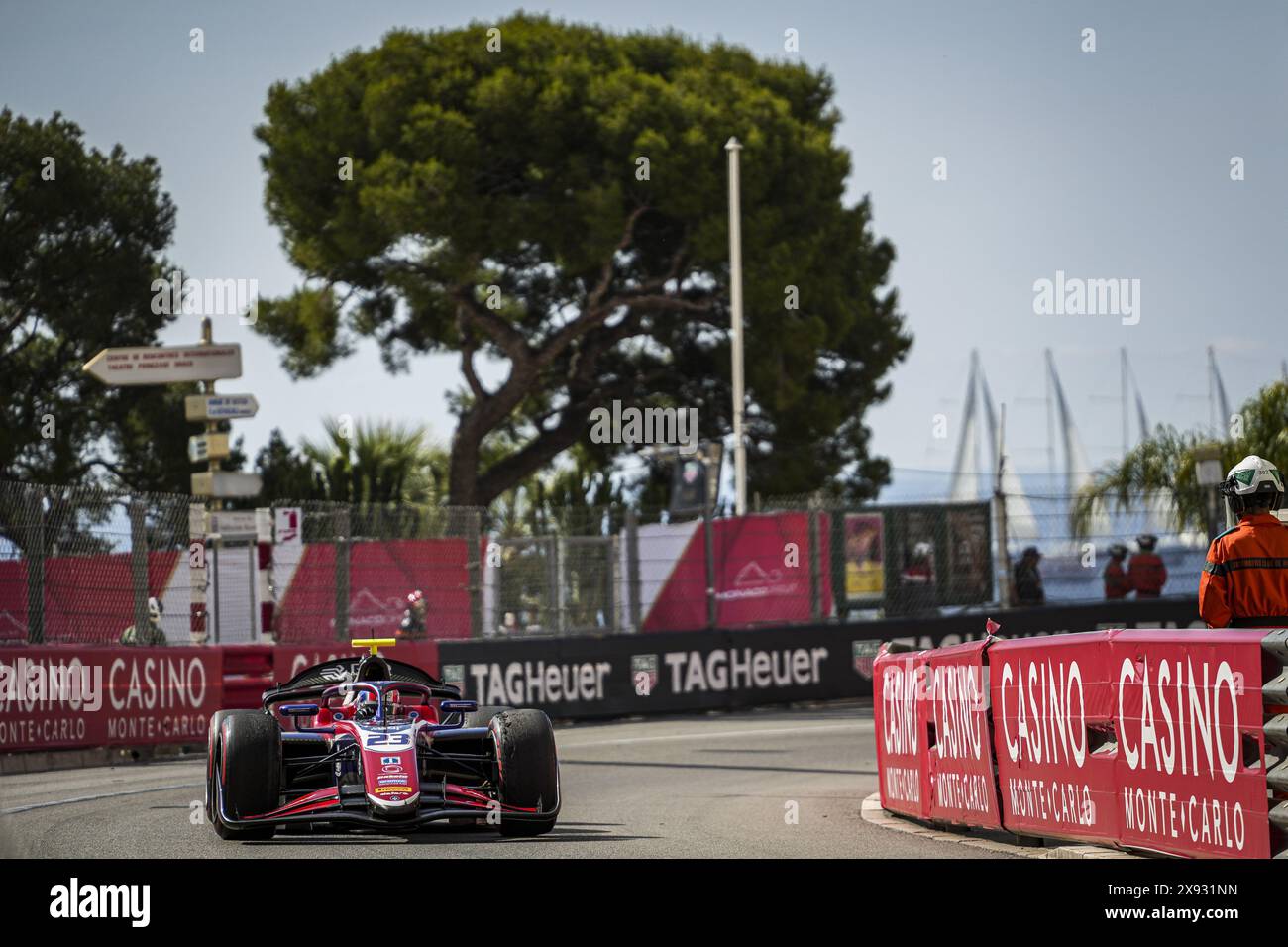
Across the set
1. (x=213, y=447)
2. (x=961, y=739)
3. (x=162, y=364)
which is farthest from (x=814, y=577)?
(x=961, y=739)

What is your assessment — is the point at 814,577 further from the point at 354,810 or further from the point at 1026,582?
the point at 354,810

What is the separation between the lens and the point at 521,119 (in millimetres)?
33312

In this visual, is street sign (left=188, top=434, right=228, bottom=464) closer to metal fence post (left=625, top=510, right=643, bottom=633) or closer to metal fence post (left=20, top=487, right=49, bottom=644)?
metal fence post (left=625, top=510, right=643, bottom=633)

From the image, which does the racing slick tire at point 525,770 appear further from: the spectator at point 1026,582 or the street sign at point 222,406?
the spectator at point 1026,582

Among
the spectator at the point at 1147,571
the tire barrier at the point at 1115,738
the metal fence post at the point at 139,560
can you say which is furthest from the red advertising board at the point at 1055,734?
the spectator at the point at 1147,571

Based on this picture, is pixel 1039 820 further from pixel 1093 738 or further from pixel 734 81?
pixel 734 81

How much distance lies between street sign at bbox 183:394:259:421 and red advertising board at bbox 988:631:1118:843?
13025 millimetres

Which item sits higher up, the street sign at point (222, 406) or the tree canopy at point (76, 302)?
the tree canopy at point (76, 302)

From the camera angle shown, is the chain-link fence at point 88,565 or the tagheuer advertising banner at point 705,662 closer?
the chain-link fence at point 88,565

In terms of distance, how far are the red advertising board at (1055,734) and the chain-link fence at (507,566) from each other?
372 inches

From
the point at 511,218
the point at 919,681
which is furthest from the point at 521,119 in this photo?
the point at 919,681

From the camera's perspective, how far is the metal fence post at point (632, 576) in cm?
2092
